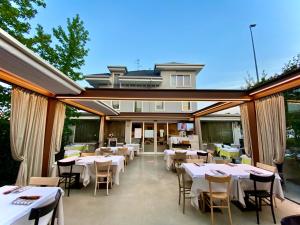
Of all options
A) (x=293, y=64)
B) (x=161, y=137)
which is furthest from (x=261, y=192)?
(x=161, y=137)

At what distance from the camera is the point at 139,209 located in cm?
341

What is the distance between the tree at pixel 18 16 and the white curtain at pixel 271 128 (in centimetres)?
771

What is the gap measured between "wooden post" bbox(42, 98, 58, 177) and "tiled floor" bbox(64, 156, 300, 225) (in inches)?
47.8

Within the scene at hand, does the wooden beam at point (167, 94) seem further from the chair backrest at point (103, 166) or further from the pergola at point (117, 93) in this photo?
the chair backrest at point (103, 166)

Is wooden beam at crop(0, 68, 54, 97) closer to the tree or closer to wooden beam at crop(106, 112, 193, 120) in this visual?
the tree

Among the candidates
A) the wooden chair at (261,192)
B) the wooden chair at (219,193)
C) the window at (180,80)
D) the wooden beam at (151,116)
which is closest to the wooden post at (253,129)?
the wooden chair at (261,192)

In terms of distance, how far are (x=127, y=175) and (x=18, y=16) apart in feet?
21.2

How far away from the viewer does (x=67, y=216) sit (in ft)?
10.1

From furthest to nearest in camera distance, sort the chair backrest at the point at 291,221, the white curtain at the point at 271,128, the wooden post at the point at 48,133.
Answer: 1. the wooden post at the point at 48,133
2. the white curtain at the point at 271,128
3. the chair backrest at the point at 291,221

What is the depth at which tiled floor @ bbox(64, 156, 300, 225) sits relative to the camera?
9.63 ft

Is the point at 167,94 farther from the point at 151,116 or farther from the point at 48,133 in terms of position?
the point at 151,116

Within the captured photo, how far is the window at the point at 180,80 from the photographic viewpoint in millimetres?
13074

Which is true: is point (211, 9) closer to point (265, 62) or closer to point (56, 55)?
point (265, 62)

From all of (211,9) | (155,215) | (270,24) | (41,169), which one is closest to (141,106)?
(211,9)
